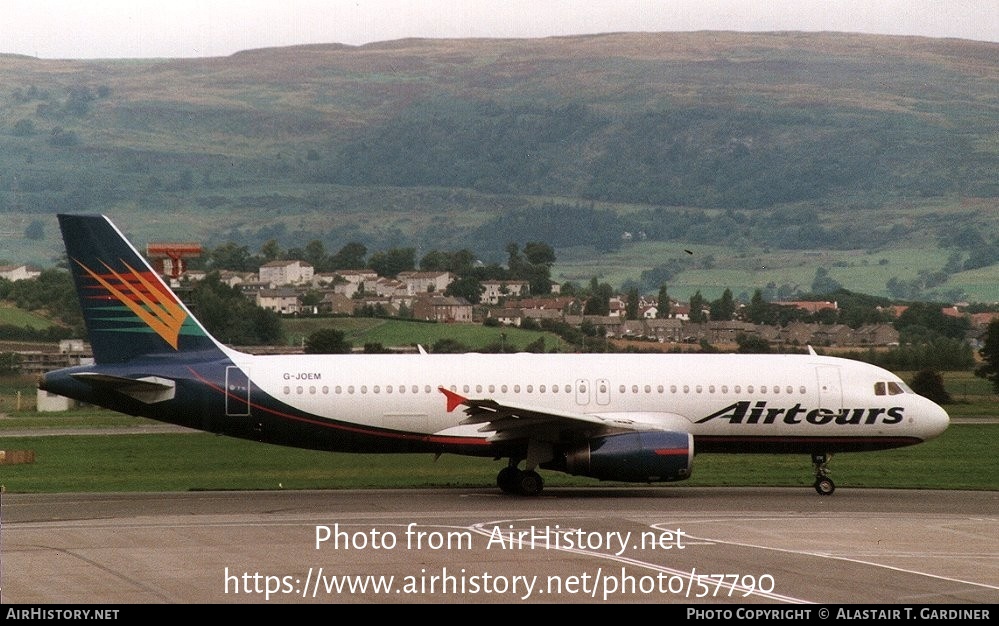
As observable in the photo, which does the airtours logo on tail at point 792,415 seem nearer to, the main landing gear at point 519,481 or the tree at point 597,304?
the main landing gear at point 519,481

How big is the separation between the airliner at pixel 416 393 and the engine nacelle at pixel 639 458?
1355 millimetres

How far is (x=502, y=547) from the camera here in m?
24.4

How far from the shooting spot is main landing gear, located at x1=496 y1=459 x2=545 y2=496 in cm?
3309

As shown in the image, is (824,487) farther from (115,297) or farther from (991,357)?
(991,357)

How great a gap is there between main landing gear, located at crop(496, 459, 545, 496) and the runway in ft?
1.33

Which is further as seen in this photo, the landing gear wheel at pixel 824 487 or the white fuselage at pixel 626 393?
the white fuselage at pixel 626 393

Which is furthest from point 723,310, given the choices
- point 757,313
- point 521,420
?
point 521,420

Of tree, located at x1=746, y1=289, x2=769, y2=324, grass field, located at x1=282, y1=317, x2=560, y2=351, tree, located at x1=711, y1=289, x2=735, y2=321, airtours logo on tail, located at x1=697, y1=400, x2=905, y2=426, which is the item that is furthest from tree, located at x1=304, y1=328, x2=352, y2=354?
tree, located at x1=711, y1=289, x2=735, y2=321

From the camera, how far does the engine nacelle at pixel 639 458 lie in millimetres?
31438

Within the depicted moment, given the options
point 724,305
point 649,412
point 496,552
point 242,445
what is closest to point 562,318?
point 724,305

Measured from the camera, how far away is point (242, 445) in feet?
145

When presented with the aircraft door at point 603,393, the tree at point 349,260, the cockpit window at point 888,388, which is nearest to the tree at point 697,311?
the tree at point 349,260
